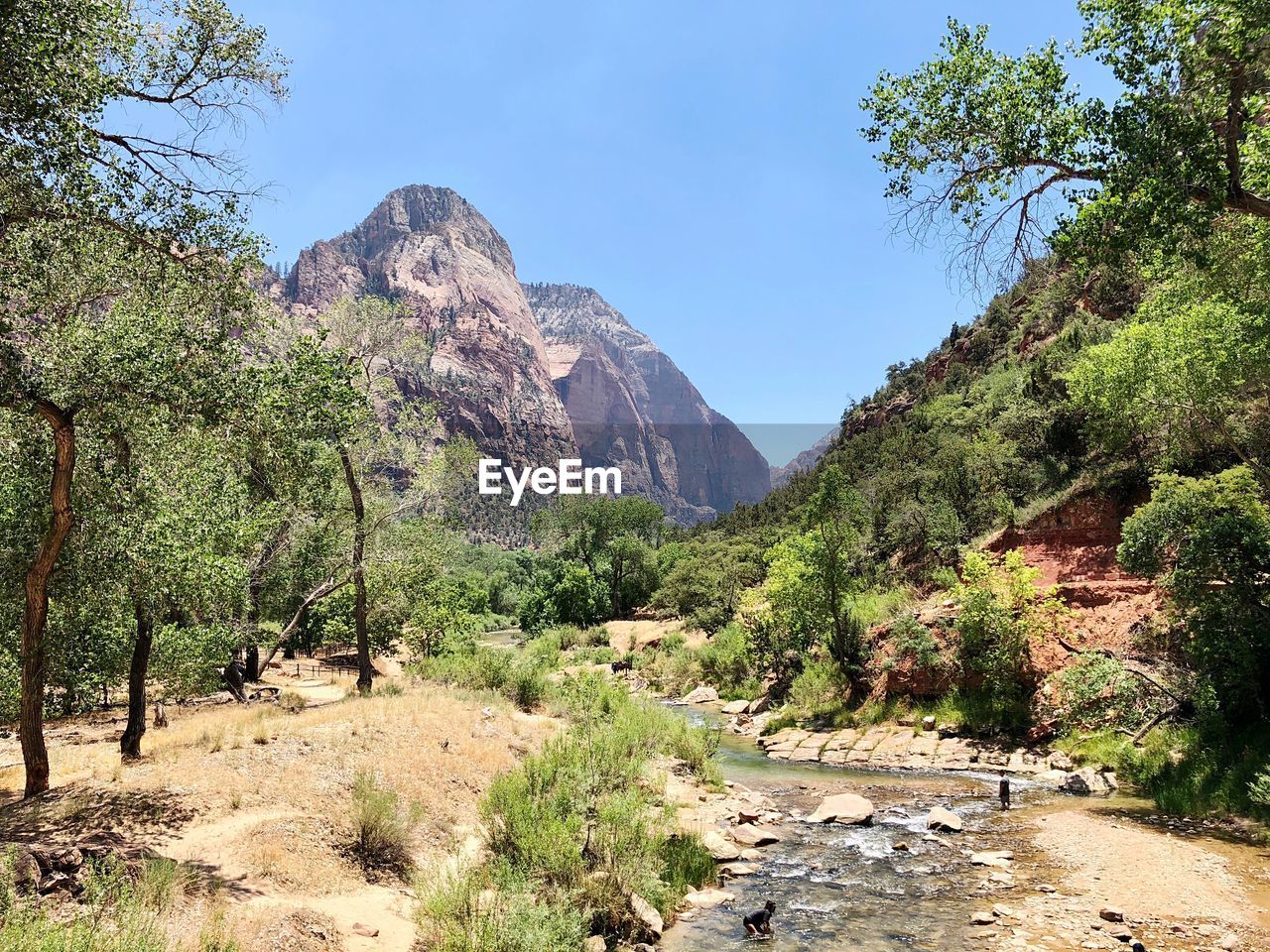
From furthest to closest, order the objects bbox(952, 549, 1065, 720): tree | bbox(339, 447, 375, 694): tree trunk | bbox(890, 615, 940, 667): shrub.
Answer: bbox(890, 615, 940, 667): shrub, bbox(952, 549, 1065, 720): tree, bbox(339, 447, 375, 694): tree trunk

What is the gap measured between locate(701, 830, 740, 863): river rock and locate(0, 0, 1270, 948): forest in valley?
1560mm

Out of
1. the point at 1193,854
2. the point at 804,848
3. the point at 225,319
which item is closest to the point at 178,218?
the point at 225,319

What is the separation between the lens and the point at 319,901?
884 cm

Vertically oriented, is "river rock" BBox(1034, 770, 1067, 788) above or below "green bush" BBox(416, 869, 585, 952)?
below

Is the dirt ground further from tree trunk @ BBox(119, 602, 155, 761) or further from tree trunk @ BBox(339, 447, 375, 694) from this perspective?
tree trunk @ BBox(339, 447, 375, 694)

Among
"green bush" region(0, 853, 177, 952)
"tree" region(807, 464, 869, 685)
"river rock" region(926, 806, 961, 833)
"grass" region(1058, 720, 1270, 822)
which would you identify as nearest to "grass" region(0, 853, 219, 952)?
"green bush" region(0, 853, 177, 952)

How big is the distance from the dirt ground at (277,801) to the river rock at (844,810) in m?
7.01

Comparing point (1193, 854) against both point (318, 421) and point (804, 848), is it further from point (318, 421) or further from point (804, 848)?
point (318, 421)

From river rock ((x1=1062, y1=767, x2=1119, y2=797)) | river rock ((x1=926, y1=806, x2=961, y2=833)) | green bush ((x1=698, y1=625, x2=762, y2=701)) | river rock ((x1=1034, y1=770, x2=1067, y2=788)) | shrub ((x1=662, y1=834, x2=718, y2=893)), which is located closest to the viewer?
shrub ((x1=662, y1=834, x2=718, y2=893))

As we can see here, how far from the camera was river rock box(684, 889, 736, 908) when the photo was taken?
1092 centimetres

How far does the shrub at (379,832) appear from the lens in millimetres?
10383

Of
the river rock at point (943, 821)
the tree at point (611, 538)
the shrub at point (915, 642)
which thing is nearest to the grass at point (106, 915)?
the river rock at point (943, 821)

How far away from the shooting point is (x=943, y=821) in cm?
1427

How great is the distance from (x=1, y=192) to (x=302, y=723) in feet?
37.2
